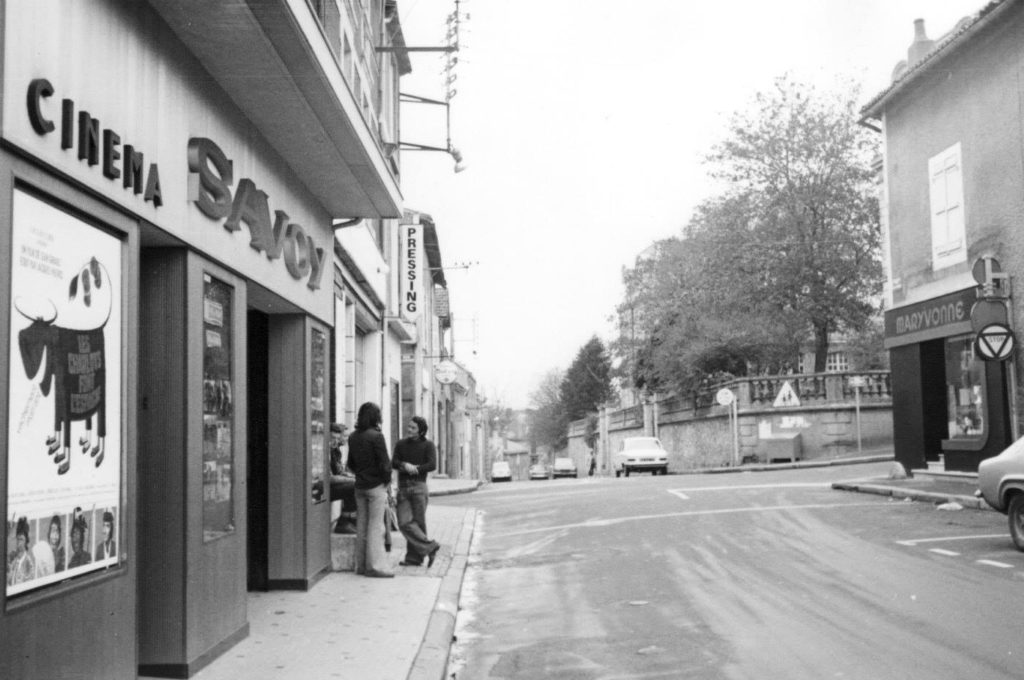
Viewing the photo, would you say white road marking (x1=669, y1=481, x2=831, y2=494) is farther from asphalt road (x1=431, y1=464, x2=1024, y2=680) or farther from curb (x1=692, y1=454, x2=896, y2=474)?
curb (x1=692, y1=454, x2=896, y2=474)

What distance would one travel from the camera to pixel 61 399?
4945 mm

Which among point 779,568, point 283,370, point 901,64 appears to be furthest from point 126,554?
point 901,64

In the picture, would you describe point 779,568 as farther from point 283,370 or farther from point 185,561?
point 185,561

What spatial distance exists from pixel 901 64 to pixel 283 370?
2037cm

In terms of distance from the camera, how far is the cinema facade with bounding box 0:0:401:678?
4.61m

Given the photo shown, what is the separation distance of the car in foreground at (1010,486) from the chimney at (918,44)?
1504cm

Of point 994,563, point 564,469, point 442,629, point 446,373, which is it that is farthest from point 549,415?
point 442,629

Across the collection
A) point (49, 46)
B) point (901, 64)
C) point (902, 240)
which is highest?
point (901, 64)

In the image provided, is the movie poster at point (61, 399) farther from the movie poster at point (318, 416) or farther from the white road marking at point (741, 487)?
the white road marking at point (741, 487)

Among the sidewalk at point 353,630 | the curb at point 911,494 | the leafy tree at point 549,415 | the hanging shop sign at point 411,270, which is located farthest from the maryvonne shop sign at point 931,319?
the leafy tree at point 549,415

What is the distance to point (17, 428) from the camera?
14.7 ft

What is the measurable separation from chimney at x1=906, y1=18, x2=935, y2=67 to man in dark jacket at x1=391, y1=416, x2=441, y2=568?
58.9 feet

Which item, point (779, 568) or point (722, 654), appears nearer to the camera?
point (722, 654)

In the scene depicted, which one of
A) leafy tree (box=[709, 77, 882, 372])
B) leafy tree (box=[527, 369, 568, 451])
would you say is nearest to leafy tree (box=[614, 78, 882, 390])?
leafy tree (box=[709, 77, 882, 372])
